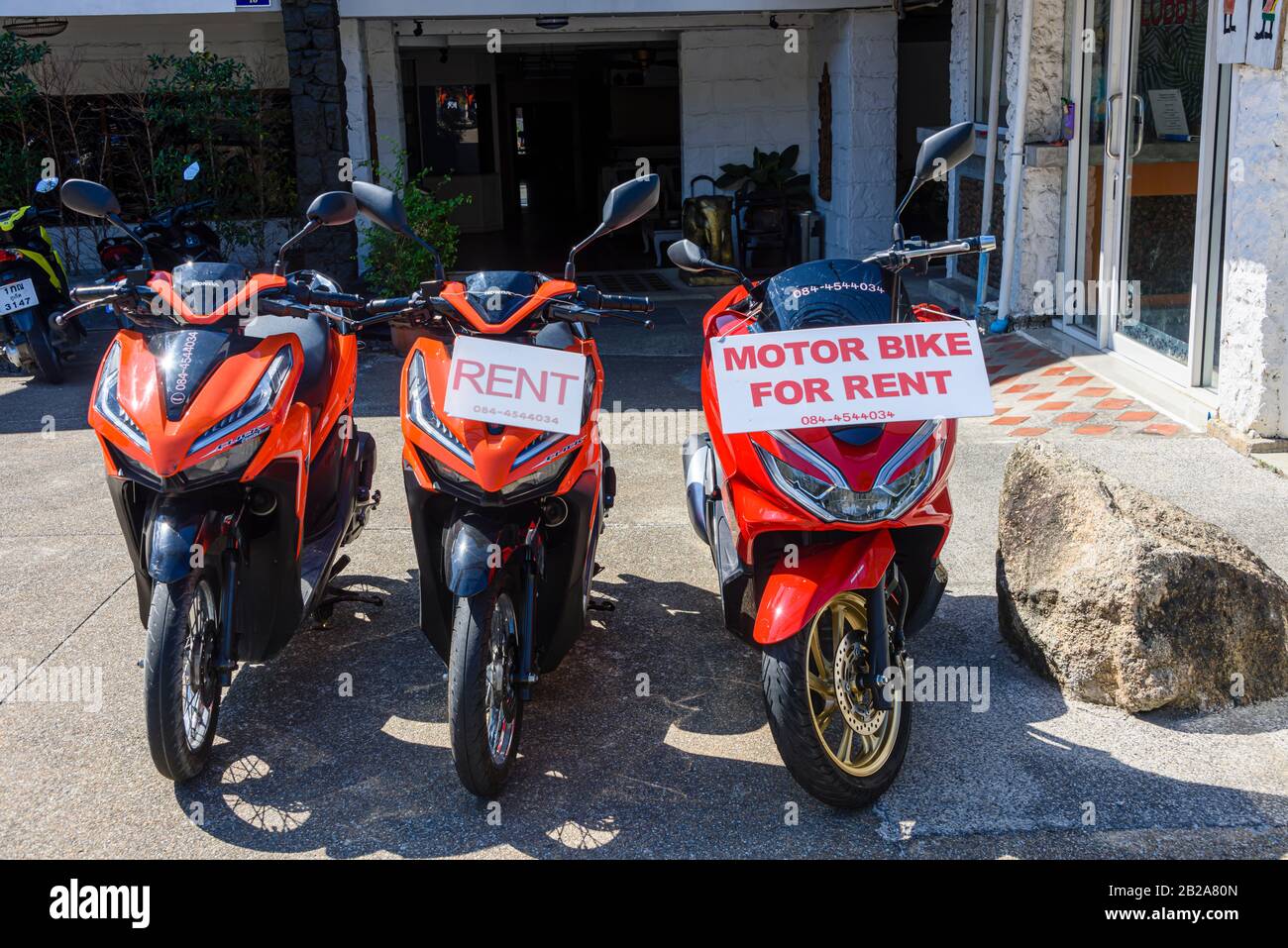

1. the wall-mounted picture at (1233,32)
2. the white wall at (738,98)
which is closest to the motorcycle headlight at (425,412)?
the wall-mounted picture at (1233,32)

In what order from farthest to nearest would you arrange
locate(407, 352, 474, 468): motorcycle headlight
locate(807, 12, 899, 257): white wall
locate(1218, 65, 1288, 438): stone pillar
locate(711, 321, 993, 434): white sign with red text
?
locate(807, 12, 899, 257): white wall → locate(1218, 65, 1288, 438): stone pillar → locate(407, 352, 474, 468): motorcycle headlight → locate(711, 321, 993, 434): white sign with red text

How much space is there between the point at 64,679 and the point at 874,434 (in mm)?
2564

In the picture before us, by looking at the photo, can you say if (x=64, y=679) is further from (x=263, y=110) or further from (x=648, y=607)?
(x=263, y=110)

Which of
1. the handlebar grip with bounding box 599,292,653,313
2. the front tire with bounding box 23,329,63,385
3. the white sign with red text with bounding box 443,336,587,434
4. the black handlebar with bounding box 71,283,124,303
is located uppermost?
the black handlebar with bounding box 71,283,124,303

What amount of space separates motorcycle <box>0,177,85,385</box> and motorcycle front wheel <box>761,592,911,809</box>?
5.93m

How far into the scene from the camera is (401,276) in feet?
30.6

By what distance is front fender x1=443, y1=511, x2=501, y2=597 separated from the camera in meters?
3.12

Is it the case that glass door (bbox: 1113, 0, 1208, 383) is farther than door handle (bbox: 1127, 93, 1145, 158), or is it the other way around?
door handle (bbox: 1127, 93, 1145, 158)

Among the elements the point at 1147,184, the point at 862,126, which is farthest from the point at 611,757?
the point at 862,126

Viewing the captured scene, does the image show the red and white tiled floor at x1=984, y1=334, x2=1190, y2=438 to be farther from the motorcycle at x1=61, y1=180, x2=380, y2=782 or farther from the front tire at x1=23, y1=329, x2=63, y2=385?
the front tire at x1=23, y1=329, x2=63, y2=385

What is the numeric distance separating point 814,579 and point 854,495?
216mm

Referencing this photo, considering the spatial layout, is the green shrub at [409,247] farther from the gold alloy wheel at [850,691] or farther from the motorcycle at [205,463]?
the gold alloy wheel at [850,691]

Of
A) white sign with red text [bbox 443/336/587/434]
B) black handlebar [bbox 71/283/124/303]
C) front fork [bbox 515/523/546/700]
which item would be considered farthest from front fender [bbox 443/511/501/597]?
black handlebar [bbox 71/283/124/303]

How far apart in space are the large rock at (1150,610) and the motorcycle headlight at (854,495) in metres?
0.82
